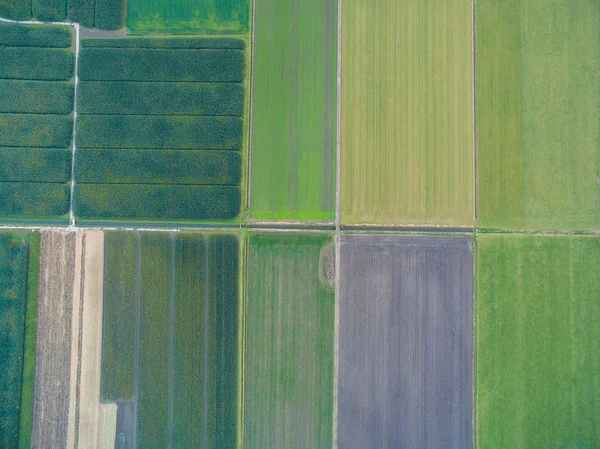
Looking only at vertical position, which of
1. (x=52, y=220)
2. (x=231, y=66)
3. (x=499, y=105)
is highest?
(x=231, y=66)

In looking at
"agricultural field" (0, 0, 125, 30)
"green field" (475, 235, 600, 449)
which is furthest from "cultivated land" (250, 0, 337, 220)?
"green field" (475, 235, 600, 449)

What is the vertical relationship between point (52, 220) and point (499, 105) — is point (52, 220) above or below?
below

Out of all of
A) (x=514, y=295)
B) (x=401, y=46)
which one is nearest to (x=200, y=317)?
(x=514, y=295)

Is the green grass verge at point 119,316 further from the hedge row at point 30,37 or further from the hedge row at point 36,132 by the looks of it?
the hedge row at point 30,37

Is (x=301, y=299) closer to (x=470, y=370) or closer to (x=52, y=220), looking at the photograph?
(x=470, y=370)

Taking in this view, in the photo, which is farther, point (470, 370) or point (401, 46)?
point (401, 46)

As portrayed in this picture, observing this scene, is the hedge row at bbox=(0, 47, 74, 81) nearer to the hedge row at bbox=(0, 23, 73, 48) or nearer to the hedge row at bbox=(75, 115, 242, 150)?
the hedge row at bbox=(0, 23, 73, 48)
